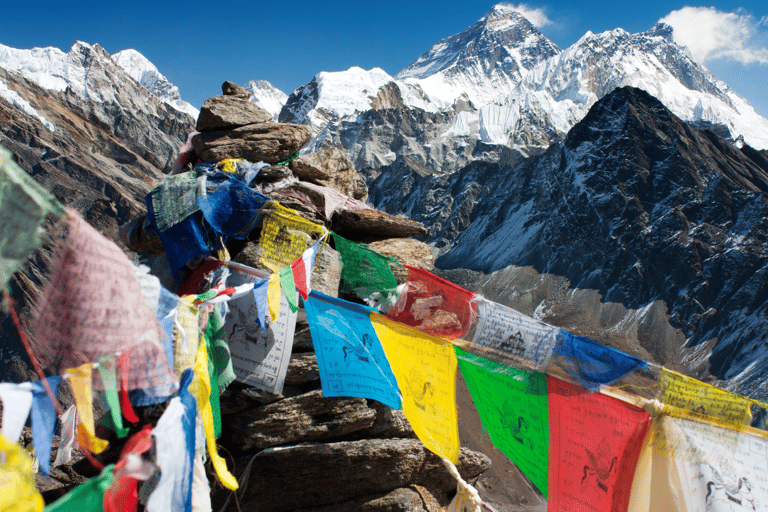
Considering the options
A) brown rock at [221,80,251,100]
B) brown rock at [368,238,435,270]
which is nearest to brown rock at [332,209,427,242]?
brown rock at [368,238,435,270]

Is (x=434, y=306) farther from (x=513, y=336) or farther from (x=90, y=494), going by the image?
(x=90, y=494)

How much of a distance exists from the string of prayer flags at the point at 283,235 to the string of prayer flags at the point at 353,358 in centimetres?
151

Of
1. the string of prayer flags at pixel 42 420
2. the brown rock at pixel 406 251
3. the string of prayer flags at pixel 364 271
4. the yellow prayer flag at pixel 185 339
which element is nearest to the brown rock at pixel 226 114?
the brown rock at pixel 406 251

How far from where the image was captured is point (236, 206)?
5.07 m

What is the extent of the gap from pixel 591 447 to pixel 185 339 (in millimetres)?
2587

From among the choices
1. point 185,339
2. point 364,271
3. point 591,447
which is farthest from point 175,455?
point 364,271

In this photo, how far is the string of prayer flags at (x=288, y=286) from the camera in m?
3.53

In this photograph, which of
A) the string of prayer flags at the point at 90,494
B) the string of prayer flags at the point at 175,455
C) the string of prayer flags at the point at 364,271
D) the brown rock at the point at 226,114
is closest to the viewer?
the string of prayer flags at the point at 90,494

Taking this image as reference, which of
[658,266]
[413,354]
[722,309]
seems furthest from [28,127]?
[722,309]

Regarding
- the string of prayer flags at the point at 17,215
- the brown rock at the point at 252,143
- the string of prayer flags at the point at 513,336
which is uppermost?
the brown rock at the point at 252,143

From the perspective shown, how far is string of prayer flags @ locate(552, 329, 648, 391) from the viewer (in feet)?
8.71

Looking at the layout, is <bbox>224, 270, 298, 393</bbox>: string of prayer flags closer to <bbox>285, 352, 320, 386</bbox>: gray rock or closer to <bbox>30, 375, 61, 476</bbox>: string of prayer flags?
<bbox>285, 352, 320, 386</bbox>: gray rock

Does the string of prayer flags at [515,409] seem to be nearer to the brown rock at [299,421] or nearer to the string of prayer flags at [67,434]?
the brown rock at [299,421]

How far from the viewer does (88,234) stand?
5.38 feet
